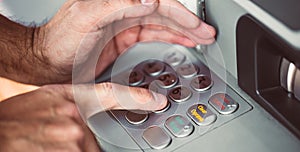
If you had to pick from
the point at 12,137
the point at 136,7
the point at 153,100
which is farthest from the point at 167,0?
the point at 12,137

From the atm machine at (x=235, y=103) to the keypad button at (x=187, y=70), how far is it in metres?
0.01

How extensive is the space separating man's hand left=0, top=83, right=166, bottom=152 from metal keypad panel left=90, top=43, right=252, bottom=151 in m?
0.02

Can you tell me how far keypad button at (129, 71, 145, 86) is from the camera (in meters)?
0.68

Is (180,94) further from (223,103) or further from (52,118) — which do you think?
(52,118)

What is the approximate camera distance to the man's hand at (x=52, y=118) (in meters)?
0.61

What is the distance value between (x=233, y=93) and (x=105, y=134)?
0.19 metres

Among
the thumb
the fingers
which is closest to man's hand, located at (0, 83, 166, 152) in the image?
the thumb

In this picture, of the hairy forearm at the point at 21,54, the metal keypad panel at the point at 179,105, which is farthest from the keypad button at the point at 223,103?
the hairy forearm at the point at 21,54

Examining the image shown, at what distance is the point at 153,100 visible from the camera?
0.62 metres

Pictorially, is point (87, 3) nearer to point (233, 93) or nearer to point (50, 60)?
point (50, 60)

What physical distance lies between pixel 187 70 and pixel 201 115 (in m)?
0.10

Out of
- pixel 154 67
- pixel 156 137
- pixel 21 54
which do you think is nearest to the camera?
pixel 156 137

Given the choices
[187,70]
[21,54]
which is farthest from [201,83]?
[21,54]

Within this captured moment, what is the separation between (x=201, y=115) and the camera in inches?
23.9
